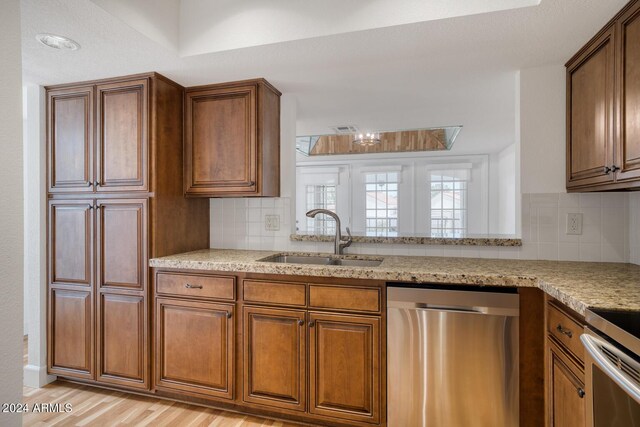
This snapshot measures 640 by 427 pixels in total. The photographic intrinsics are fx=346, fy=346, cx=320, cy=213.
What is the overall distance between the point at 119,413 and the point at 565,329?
7.91 ft

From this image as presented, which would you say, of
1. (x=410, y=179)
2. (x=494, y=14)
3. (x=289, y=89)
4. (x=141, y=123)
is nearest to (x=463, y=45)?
(x=494, y=14)

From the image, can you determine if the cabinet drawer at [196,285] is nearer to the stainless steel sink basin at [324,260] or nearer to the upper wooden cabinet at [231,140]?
the stainless steel sink basin at [324,260]

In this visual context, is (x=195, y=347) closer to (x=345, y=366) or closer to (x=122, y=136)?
(x=345, y=366)

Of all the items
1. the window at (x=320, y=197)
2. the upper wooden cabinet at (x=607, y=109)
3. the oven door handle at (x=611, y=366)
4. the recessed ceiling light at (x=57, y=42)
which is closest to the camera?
the oven door handle at (x=611, y=366)

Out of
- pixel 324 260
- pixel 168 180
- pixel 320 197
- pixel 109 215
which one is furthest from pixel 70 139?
pixel 320 197

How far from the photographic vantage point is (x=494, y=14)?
154 centimetres

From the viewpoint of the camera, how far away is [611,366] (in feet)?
3.05

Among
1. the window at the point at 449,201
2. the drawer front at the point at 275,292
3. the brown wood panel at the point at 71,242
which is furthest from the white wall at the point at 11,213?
the window at the point at 449,201

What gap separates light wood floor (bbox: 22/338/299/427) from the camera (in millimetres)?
1987

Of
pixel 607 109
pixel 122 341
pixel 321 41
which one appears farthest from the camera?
pixel 122 341

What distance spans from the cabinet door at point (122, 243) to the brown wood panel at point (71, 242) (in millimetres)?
94

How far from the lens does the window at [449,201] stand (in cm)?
543

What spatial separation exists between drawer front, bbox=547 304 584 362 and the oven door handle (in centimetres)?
25

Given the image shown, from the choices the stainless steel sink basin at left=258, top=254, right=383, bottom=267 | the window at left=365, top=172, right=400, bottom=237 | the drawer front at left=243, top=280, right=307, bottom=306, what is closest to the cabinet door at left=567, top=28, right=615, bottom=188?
the stainless steel sink basin at left=258, top=254, right=383, bottom=267
